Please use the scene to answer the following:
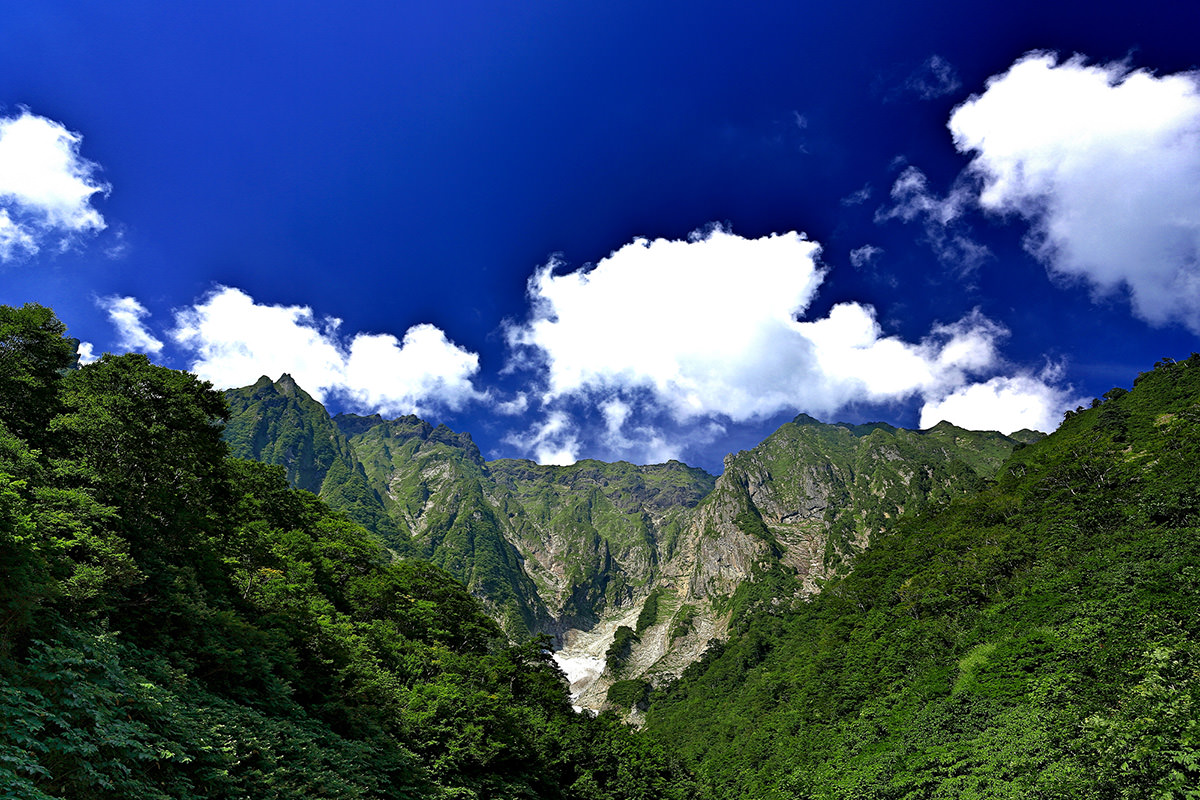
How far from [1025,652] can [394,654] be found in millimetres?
67190

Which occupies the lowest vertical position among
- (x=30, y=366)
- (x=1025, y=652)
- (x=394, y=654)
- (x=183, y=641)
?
(x=394, y=654)

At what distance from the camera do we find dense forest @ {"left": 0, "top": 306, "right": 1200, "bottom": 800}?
50.4ft

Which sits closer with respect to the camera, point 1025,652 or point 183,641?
point 183,641

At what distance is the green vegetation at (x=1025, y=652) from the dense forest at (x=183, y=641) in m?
36.9

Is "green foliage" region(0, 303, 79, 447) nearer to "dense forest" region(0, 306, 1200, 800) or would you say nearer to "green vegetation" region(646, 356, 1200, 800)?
"dense forest" region(0, 306, 1200, 800)

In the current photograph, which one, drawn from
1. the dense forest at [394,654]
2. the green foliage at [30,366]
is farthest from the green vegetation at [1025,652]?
the green foliage at [30,366]

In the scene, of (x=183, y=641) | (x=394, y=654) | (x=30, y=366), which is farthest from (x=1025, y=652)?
(x=30, y=366)

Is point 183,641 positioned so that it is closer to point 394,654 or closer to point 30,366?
point 30,366

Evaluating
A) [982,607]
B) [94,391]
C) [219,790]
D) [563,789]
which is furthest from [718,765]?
[94,391]

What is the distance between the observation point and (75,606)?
667 inches

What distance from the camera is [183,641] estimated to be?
21031 mm

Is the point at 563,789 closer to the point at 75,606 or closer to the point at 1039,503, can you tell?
the point at 75,606

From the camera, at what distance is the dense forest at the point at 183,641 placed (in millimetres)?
13531

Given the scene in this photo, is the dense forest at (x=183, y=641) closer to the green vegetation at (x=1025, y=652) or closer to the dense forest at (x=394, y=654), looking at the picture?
the dense forest at (x=394, y=654)
